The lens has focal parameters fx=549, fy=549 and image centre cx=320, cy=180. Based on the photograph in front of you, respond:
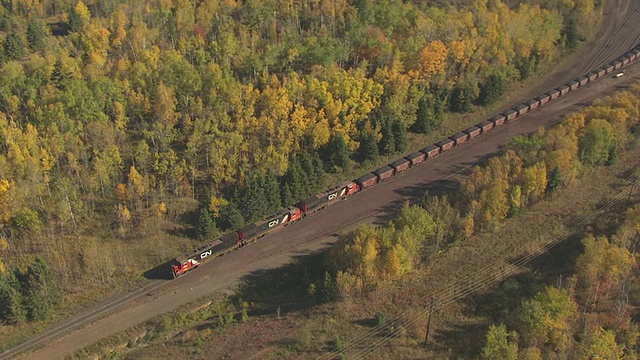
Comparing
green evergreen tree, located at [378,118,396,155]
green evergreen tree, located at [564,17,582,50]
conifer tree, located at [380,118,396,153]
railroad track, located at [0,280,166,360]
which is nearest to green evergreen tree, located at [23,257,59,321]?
railroad track, located at [0,280,166,360]

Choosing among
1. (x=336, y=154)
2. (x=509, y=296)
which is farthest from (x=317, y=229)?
(x=509, y=296)

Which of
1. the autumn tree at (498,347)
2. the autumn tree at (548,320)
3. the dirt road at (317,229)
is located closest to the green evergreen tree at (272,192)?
the dirt road at (317,229)

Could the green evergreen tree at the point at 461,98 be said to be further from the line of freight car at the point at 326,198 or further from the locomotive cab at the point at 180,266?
the locomotive cab at the point at 180,266

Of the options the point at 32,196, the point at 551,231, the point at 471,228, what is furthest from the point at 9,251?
the point at 551,231

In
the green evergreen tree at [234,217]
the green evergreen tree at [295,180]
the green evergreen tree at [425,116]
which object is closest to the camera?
the green evergreen tree at [234,217]

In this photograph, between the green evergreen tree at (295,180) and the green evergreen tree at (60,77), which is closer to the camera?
the green evergreen tree at (295,180)

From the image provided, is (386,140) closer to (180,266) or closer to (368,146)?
(368,146)

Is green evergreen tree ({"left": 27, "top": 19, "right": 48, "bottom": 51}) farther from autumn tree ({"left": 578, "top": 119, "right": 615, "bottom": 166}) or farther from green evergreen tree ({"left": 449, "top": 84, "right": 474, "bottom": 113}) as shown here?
autumn tree ({"left": 578, "top": 119, "right": 615, "bottom": 166})
